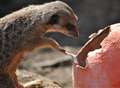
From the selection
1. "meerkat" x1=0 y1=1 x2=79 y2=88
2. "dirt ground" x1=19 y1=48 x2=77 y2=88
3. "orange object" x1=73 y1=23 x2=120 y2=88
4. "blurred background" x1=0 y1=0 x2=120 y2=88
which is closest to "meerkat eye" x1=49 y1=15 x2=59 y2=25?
"meerkat" x1=0 y1=1 x2=79 y2=88

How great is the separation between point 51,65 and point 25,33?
4.85 m

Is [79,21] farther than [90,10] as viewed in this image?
No

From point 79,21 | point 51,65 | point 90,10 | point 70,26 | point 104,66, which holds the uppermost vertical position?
point 90,10

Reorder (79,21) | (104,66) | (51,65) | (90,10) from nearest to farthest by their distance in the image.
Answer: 1. (104,66)
2. (51,65)
3. (79,21)
4. (90,10)

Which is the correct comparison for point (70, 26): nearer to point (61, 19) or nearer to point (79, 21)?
point (61, 19)

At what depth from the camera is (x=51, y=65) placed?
31.8 ft

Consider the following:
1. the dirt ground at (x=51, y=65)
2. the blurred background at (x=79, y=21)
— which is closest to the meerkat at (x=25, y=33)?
the dirt ground at (x=51, y=65)

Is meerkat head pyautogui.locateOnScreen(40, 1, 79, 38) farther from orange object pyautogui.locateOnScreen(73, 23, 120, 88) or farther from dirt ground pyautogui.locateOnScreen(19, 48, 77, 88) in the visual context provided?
dirt ground pyautogui.locateOnScreen(19, 48, 77, 88)

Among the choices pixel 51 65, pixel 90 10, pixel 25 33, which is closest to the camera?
pixel 25 33

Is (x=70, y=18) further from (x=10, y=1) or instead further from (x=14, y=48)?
(x=10, y=1)

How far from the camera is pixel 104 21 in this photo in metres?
12.9

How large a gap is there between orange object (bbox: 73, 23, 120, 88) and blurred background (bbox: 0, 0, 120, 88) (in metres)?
5.54

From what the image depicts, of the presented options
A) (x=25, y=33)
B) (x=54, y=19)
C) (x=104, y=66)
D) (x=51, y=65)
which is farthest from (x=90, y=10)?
(x=104, y=66)

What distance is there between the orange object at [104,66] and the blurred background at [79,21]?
218 inches
